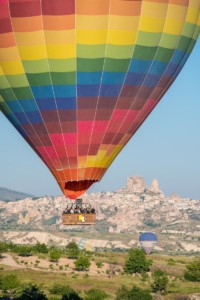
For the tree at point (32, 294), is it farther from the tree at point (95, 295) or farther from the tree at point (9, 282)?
the tree at point (95, 295)

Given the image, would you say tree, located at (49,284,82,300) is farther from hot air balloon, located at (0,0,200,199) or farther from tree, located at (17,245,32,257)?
hot air balloon, located at (0,0,200,199)

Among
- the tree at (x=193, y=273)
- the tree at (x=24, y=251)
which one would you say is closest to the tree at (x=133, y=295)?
the tree at (x=193, y=273)

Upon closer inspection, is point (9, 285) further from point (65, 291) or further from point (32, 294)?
point (32, 294)

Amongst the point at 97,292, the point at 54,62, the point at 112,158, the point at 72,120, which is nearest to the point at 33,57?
the point at 54,62

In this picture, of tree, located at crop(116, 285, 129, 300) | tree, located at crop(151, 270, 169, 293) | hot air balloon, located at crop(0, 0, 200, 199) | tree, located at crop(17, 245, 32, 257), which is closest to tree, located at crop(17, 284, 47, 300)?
tree, located at crop(116, 285, 129, 300)

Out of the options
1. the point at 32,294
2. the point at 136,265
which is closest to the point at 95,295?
the point at 32,294
